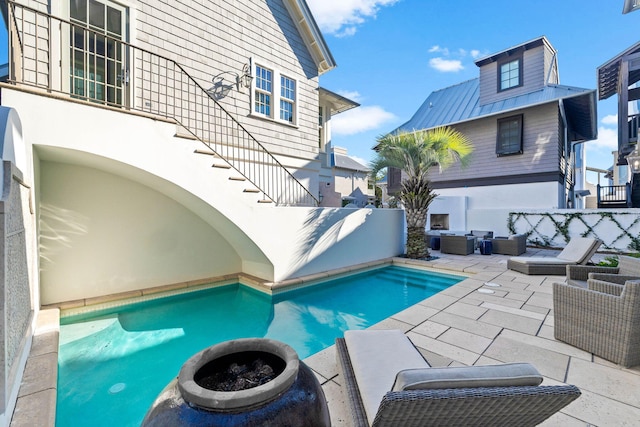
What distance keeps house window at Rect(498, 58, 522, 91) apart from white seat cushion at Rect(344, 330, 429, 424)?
14318mm

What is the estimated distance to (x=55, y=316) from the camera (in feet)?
14.7

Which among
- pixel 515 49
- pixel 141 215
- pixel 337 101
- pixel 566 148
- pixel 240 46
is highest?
pixel 515 49

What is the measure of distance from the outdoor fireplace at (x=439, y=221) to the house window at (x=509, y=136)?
356cm

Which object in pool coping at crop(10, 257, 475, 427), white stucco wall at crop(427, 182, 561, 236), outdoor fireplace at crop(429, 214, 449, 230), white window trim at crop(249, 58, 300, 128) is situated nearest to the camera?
pool coping at crop(10, 257, 475, 427)

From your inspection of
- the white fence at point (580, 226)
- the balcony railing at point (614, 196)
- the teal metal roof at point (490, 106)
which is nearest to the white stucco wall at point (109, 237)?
the teal metal roof at point (490, 106)

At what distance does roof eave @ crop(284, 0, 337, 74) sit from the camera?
8477mm

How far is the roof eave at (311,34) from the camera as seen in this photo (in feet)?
27.8

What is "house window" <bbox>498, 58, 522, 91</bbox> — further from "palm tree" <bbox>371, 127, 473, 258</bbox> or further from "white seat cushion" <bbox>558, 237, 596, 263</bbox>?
"white seat cushion" <bbox>558, 237, 596, 263</bbox>

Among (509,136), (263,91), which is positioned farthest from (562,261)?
(263,91)

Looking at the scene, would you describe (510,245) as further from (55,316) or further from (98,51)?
(98,51)

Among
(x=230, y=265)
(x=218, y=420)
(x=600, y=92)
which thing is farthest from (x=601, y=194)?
(x=218, y=420)

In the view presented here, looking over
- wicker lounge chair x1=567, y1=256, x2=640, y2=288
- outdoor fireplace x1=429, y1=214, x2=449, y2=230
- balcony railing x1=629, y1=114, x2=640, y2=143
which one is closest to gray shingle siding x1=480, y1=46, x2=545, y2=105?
balcony railing x1=629, y1=114, x2=640, y2=143

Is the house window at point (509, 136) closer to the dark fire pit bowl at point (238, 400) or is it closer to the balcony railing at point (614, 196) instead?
the balcony railing at point (614, 196)

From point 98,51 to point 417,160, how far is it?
8.12 m
